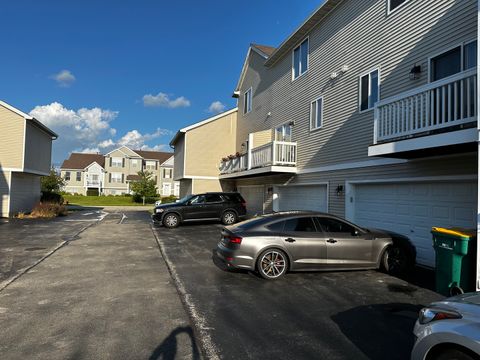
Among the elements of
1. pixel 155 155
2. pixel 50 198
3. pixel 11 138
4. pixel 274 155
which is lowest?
pixel 50 198

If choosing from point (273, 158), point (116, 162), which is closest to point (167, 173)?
point (116, 162)

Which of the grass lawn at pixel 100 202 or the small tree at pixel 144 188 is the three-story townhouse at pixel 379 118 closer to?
the small tree at pixel 144 188

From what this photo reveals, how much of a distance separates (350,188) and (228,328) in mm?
8218

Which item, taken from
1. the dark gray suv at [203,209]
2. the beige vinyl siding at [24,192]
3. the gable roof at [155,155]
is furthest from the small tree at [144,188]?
the dark gray suv at [203,209]

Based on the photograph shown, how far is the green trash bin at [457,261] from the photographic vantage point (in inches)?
240

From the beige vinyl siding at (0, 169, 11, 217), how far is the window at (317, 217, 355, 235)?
20.3 metres

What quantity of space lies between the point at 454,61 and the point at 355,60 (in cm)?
397

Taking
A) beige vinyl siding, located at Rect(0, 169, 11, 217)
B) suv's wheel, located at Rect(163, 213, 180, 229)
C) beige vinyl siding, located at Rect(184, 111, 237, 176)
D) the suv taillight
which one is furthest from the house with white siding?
beige vinyl siding, located at Rect(0, 169, 11, 217)

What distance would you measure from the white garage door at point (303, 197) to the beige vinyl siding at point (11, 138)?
49.9 feet

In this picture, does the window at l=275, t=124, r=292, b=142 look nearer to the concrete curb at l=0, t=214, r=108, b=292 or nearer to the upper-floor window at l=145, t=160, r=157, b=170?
the concrete curb at l=0, t=214, r=108, b=292

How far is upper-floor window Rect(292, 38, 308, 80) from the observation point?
16.1 m

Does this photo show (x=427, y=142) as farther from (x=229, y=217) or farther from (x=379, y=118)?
(x=229, y=217)

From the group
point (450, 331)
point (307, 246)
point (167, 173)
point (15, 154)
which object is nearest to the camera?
point (450, 331)

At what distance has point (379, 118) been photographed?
9.52 metres
